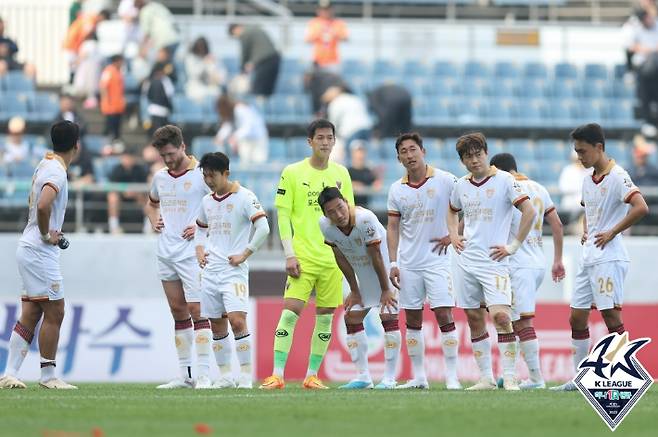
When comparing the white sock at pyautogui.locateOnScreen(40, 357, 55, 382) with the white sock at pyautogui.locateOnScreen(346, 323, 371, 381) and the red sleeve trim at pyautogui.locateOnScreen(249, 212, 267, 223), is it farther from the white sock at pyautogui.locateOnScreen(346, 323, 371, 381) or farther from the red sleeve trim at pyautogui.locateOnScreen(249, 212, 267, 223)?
the white sock at pyautogui.locateOnScreen(346, 323, 371, 381)

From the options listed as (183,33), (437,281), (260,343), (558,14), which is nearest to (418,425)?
(437,281)

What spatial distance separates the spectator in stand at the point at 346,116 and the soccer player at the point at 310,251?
401 inches

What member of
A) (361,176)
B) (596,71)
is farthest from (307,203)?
(596,71)

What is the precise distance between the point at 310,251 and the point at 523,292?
6.84 ft

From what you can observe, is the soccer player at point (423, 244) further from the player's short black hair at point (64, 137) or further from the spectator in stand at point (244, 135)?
the spectator in stand at point (244, 135)

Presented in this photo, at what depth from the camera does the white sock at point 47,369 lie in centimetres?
1380

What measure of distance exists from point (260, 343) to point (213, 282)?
19.2ft

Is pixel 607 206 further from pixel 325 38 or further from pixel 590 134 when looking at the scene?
pixel 325 38

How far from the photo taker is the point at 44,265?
13664 millimetres

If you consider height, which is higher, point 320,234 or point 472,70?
point 472,70

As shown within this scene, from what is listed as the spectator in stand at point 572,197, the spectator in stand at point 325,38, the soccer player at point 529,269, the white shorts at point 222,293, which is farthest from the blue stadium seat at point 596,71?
the white shorts at point 222,293

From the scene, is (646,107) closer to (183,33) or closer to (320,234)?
(183,33)

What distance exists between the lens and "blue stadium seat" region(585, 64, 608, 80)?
29125 millimetres

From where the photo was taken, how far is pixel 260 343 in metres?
19.6
